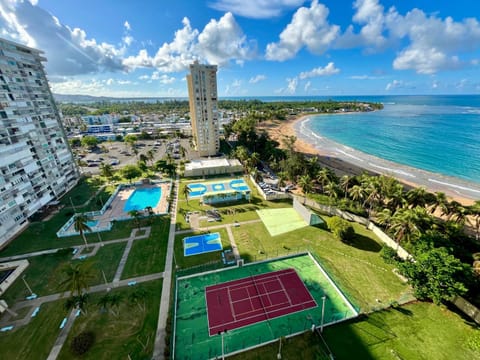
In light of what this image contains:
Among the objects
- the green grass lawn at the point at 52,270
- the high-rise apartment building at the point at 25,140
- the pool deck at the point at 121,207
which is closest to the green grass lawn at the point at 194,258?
the green grass lawn at the point at 52,270

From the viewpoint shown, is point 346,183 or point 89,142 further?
point 89,142

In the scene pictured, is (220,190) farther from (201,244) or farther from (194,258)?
(194,258)

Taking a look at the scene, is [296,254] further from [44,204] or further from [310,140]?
[310,140]

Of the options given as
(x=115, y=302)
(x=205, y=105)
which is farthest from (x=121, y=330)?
(x=205, y=105)

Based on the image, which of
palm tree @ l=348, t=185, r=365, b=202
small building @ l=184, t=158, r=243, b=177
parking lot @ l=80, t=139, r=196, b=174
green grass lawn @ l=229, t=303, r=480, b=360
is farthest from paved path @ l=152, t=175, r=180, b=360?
parking lot @ l=80, t=139, r=196, b=174

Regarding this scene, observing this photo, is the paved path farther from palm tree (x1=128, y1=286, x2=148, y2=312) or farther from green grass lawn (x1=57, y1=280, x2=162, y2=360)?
palm tree (x1=128, y1=286, x2=148, y2=312)
